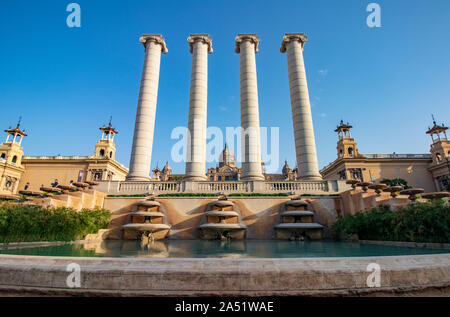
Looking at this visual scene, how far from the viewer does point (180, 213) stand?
18.8 metres

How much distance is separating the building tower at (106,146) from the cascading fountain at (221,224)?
58.2m

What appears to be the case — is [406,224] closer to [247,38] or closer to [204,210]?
[204,210]

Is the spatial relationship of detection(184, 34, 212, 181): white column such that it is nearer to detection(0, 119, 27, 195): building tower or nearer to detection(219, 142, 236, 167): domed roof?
detection(0, 119, 27, 195): building tower

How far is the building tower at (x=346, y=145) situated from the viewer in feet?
222

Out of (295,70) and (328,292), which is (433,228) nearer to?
(328,292)

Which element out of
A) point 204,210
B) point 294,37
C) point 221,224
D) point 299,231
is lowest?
point 299,231

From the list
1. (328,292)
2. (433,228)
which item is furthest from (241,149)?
(328,292)

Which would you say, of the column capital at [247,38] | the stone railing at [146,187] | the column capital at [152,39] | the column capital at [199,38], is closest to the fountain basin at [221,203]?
the stone railing at [146,187]

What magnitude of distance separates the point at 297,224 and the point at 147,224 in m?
10.8

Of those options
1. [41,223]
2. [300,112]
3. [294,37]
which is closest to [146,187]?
[41,223]

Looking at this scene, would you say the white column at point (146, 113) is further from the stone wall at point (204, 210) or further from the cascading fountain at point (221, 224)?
the cascading fountain at point (221, 224)

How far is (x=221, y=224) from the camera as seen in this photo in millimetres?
16500
